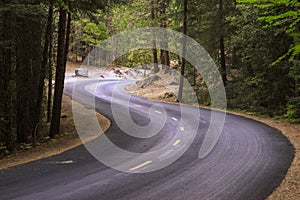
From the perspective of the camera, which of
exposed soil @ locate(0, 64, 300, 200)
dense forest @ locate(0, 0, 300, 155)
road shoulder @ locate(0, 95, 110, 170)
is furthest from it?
dense forest @ locate(0, 0, 300, 155)

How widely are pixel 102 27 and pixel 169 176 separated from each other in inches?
663

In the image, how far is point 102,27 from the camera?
2233 cm

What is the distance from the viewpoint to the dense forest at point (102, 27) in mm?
13570

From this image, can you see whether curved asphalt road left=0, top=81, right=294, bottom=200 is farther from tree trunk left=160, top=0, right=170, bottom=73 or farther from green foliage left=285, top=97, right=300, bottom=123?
tree trunk left=160, top=0, right=170, bottom=73

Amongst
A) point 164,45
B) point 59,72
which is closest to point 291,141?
point 59,72

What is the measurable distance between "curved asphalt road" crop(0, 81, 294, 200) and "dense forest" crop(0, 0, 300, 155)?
10.1 feet

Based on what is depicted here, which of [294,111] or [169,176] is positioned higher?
[294,111]

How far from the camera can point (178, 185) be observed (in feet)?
22.8

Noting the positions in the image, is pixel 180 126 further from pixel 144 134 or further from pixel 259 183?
pixel 259 183

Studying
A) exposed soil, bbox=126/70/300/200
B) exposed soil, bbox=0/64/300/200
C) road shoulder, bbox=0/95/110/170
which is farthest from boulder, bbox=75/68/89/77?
road shoulder, bbox=0/95/110/170

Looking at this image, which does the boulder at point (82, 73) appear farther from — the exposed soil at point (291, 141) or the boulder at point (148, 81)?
the exposed soil at point (291, 141)

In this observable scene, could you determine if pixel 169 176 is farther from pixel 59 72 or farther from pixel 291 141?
pixel 59 72

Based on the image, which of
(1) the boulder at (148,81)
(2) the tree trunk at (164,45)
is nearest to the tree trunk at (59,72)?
(1) the boulder at (148,81)

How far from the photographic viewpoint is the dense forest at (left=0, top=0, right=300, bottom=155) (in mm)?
13570
